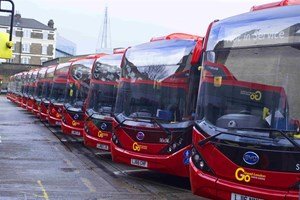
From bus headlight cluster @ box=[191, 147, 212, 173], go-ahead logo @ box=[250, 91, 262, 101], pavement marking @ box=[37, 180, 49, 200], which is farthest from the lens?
pavement marking @ box=[37, 180, 49, 200]

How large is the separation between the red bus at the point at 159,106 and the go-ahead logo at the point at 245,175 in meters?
2.74

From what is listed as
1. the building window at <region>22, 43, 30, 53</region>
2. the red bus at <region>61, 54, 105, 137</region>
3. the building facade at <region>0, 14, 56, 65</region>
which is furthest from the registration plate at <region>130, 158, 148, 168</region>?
the building window at <region>22, 43, 30, 53</region>

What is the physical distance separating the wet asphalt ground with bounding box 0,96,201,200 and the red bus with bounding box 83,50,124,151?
56 centimetres

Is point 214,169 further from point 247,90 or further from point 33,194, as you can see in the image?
point 33,194

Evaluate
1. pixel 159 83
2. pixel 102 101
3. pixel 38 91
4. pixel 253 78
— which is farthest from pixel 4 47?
pixel 38 91

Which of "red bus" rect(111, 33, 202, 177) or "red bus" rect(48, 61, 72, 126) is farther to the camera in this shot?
"red bus" rect(48, 61, 72, 126)

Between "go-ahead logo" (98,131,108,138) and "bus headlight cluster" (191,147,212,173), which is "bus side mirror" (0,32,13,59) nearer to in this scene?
"bus headlight cluster" (191,147,212,173)

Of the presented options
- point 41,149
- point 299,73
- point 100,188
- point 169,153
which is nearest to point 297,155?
point 299,73

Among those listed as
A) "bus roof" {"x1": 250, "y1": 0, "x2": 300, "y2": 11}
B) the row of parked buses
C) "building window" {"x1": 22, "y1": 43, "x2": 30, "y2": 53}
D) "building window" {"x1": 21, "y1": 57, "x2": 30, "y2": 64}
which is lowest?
the row of parked buses

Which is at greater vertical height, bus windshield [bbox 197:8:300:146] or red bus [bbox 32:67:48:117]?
bus windshield [bbox 197:8:300:146]

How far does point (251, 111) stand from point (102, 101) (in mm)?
7819

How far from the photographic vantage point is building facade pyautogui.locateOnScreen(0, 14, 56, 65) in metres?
103

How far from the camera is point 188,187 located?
1008 cm

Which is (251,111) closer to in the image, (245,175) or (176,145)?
(245,175)
